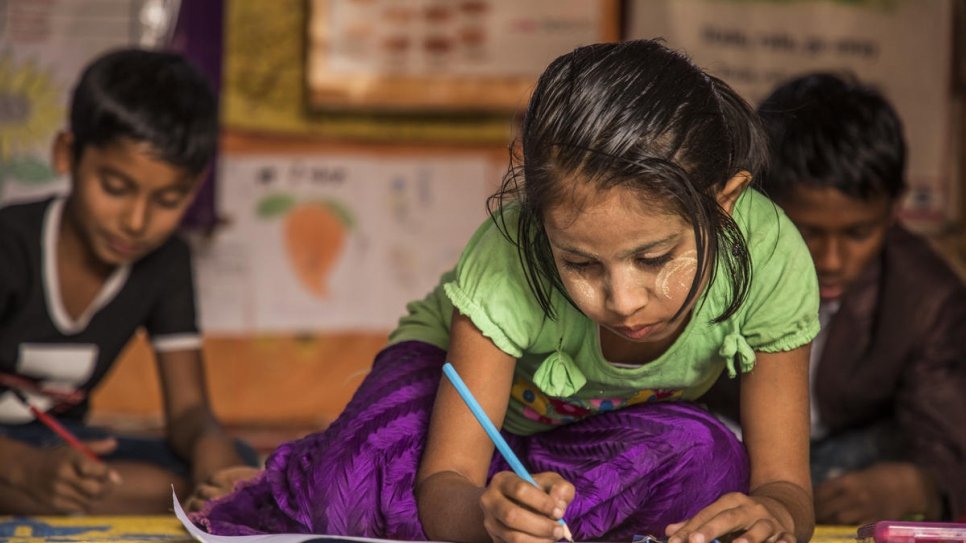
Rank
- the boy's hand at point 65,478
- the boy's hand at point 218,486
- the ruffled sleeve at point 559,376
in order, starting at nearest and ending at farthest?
1. the ruffled sleeve at point 559,376
2. the boy's hand at point 218,486
3. the boy's hand at point 65,478

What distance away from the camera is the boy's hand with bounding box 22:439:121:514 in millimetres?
1511

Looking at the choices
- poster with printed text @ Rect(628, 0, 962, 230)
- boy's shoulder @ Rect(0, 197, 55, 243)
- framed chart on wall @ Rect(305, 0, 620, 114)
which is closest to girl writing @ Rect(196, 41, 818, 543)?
boy's shoulder @ Rect(0, 197, 55, 243)

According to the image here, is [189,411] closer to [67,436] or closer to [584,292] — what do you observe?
[67,436]

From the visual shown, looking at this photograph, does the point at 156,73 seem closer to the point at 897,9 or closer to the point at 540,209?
the point at 540,209

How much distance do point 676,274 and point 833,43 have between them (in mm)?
1920

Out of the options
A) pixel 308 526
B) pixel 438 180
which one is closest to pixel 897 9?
pixel 438 180

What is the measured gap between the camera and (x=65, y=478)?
5.04 ft

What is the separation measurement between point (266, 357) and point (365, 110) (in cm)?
60

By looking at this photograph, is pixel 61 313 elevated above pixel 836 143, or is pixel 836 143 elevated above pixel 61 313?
pixel 836 143

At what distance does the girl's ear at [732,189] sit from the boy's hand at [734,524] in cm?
25

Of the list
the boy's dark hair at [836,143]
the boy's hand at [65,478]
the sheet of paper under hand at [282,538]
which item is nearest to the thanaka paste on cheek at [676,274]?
the sheet of paper under hand at [282,538]

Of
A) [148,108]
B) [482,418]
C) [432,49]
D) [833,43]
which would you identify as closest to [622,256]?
[482,418]

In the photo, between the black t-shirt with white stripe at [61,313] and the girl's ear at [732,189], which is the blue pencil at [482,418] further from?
the black t-shirt with white stripe at [61,313]

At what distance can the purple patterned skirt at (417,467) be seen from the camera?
116cm
